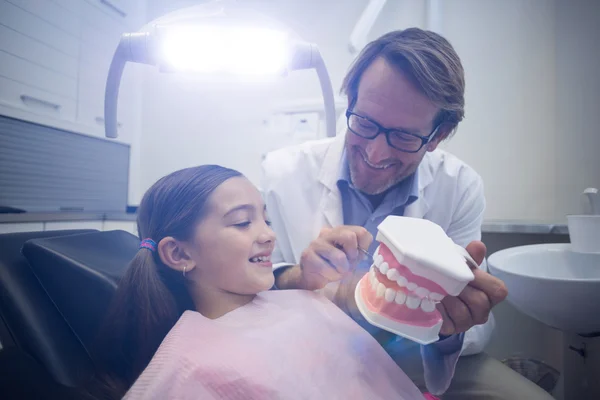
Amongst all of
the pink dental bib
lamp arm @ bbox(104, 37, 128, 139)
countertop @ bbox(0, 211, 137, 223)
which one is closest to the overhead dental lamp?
lamp arm @ bbox(104, 37, 128, 139)

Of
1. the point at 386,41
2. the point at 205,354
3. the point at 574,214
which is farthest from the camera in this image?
the point at 574,214

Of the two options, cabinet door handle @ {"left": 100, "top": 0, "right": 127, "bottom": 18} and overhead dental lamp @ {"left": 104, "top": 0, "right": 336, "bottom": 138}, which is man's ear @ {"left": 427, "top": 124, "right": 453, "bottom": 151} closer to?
overhead dental lamp @ {"left": 104, "top": 0, "right": 336, "bottom": 138}

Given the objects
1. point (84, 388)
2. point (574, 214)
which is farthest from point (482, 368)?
point (84, 388)

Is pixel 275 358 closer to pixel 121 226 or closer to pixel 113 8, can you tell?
pixel 121 226

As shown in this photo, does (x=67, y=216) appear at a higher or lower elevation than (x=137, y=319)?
higher

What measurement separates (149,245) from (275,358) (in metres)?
0.24

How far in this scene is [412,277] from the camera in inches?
15.7

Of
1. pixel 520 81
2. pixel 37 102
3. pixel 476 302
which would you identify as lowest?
pixel 476 302

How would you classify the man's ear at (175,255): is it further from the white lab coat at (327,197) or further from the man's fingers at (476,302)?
the man's fingers at (476,302)

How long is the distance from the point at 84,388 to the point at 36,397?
0.19 ft

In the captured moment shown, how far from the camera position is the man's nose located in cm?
67

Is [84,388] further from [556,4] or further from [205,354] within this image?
[556,4]

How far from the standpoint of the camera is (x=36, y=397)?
0.46m

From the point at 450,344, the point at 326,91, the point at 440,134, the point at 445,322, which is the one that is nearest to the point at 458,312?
the point at 445,322
